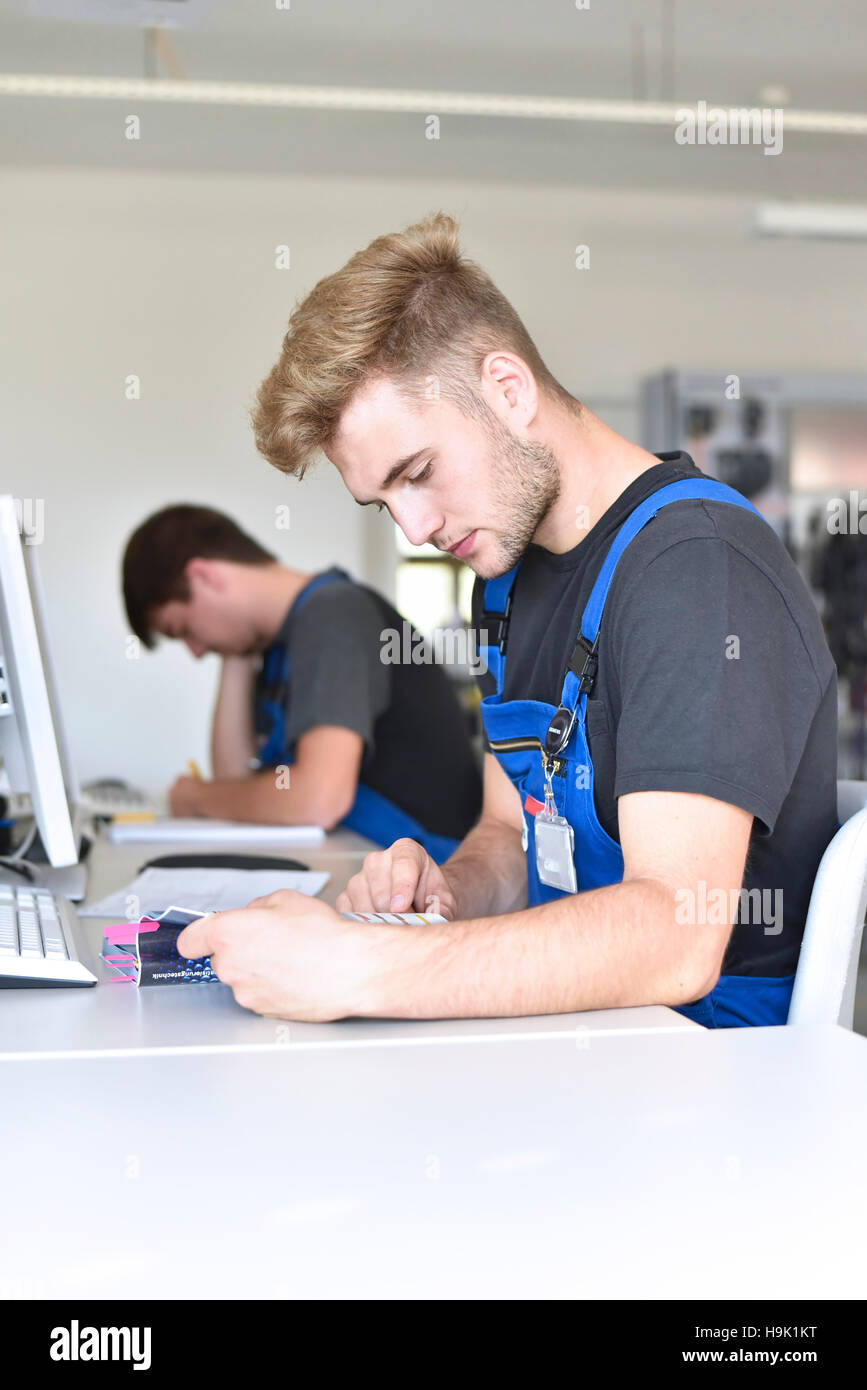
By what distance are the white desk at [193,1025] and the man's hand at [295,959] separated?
0.9 inches

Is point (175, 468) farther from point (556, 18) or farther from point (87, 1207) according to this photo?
point (87, 1207)

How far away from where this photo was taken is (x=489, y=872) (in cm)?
165

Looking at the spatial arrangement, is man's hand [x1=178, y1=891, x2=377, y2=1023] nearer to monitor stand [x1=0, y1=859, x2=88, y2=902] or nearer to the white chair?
the white chair

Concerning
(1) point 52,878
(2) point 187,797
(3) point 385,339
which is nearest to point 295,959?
(3) point 385,339

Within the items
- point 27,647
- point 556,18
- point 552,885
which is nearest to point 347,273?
point 27,647

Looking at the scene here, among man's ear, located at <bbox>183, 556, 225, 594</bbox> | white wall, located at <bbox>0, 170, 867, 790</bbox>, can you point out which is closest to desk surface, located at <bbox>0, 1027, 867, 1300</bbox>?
man's ear, located at <bbox>183, 556, 225, 594</bbox>

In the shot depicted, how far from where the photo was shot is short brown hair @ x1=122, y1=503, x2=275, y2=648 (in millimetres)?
2943

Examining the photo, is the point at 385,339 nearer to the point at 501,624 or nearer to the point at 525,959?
the point at 501,624

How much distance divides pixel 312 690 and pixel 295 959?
1.51 meters

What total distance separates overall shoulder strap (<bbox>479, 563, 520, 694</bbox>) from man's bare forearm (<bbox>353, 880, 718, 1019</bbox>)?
633mm

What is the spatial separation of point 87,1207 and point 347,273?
3.37 ft

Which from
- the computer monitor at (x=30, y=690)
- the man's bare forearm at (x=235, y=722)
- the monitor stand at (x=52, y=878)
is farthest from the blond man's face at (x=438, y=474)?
the man's bare forearm at (x=235, y=722)

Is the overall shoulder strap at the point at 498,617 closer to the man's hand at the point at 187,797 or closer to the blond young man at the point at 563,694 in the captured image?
the blond young man at the point at 563,694
